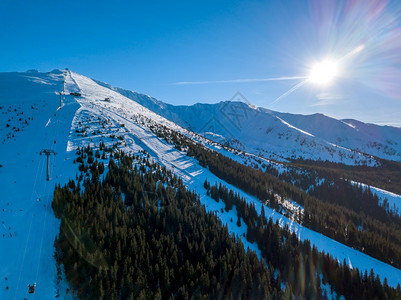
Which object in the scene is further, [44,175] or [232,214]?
[232,214]

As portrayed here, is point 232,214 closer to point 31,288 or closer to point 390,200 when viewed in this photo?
point 31,288

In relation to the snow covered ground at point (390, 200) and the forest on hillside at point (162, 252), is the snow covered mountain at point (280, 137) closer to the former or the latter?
the snow covered ground at point (390, 200)

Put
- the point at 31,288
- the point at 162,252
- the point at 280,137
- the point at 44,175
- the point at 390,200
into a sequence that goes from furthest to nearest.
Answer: the point at 280,137, the point at 390,200, the point at 44,175, the point at 162,252, the point at 31,288

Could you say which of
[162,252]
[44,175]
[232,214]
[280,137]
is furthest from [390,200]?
[280,137]

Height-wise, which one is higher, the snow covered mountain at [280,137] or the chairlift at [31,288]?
the snow covered mountain at [280,137]

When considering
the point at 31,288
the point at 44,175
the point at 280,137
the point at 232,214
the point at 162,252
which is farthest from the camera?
the point at 280,137

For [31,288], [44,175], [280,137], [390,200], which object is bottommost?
[31,288]

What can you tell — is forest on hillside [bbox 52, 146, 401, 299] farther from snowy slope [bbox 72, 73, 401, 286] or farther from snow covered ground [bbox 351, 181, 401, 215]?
snow covered ground [bbox 351, 181, 401, 215]

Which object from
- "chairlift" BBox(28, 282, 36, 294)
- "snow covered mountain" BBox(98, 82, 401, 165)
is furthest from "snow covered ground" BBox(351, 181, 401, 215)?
"chairlift" BBox(28, 282, 36, 294)

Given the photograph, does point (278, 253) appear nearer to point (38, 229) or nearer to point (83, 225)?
point (83, 225)

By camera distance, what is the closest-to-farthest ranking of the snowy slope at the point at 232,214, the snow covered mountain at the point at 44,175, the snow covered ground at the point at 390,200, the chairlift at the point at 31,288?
the chairlift at the point at 31,288 → the snow covered mountain at the point at 44,175 → the snowy slope at the point at 232,214 → the snow covered ground at the point at 390,200

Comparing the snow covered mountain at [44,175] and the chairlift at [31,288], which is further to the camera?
the snow covered mountain at [44,175]

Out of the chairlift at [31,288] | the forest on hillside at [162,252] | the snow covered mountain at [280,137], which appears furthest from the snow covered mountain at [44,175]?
the snow covered mountain at [280,137]
